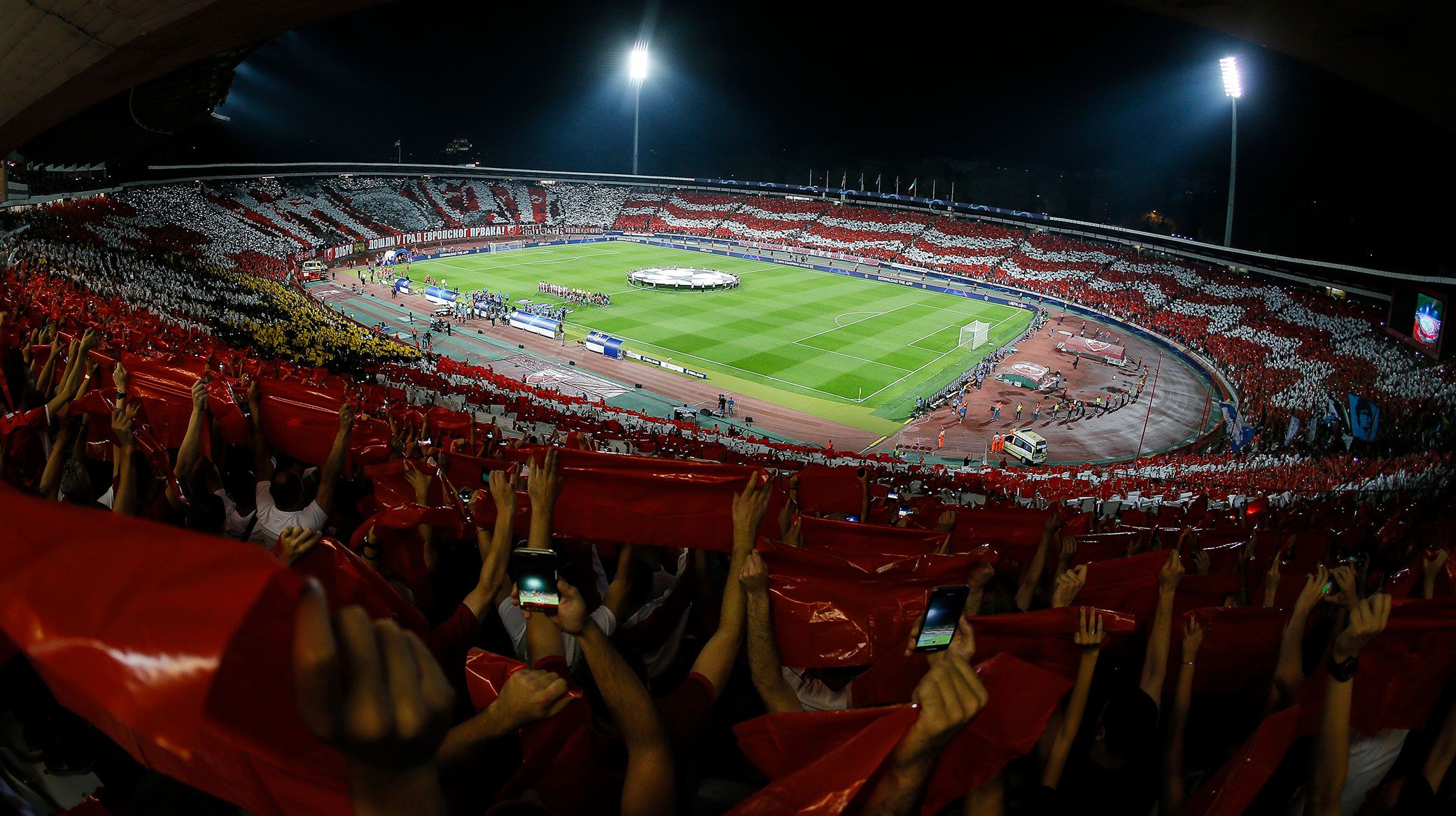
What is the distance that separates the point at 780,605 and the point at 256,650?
247 centimetres

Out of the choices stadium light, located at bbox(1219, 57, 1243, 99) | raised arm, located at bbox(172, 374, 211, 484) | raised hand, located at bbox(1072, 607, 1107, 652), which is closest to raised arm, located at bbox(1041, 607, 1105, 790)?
raised hand, located at bbox(1072, 607, 1107, 652)

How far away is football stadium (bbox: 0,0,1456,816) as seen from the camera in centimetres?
194

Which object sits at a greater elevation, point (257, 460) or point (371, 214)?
point (371, 214)

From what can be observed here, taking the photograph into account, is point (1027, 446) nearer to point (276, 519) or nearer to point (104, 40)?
point (276, 519)

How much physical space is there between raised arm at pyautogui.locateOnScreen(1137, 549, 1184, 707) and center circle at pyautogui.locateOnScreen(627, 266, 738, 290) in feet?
160

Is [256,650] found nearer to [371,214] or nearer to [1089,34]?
[371,214]

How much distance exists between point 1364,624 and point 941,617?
1.40 meters

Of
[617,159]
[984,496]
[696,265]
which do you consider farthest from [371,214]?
[984,496]

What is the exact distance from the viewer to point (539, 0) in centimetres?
8394

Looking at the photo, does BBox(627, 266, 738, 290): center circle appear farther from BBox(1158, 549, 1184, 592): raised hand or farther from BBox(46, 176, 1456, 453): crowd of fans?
BBox(1158, 549, 1184, 592): raised hand

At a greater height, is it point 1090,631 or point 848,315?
point 848,315

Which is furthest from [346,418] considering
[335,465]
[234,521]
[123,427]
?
[123,427]

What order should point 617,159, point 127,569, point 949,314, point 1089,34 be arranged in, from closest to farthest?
point 127,569 → point 949,314 → point 1089,34 → point 617,159

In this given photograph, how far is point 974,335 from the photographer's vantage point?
41.9 meters
